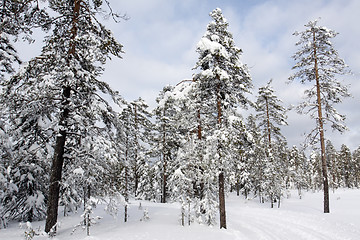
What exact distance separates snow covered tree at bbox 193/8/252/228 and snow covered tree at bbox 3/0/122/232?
528 cm

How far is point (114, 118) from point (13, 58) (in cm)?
485

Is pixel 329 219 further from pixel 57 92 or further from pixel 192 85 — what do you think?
pixel 57 92

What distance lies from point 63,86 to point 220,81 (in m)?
8.47

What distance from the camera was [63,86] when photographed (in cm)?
979

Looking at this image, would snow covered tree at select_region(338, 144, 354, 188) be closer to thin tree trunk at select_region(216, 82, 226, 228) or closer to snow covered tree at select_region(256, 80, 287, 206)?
snow covered tree at select_region(256, 80, 287, 206)

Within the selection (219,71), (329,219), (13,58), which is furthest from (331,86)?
(13,58)

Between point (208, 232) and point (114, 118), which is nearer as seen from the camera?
point (114, 118)

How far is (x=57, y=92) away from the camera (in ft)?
32.4

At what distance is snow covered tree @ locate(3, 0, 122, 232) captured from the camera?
887cm

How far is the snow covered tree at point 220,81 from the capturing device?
1272 cm

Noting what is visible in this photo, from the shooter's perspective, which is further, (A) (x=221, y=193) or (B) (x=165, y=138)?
(B) (x=165, y=138)

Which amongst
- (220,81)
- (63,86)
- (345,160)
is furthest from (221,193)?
(345,160)

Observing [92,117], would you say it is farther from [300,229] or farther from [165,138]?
[165,138]

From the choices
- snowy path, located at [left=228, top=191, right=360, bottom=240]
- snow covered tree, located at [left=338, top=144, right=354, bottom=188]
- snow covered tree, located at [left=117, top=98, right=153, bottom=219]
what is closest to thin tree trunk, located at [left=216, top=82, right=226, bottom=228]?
snowy path, located at [left=228, top=191, right=360, bottom=240]
